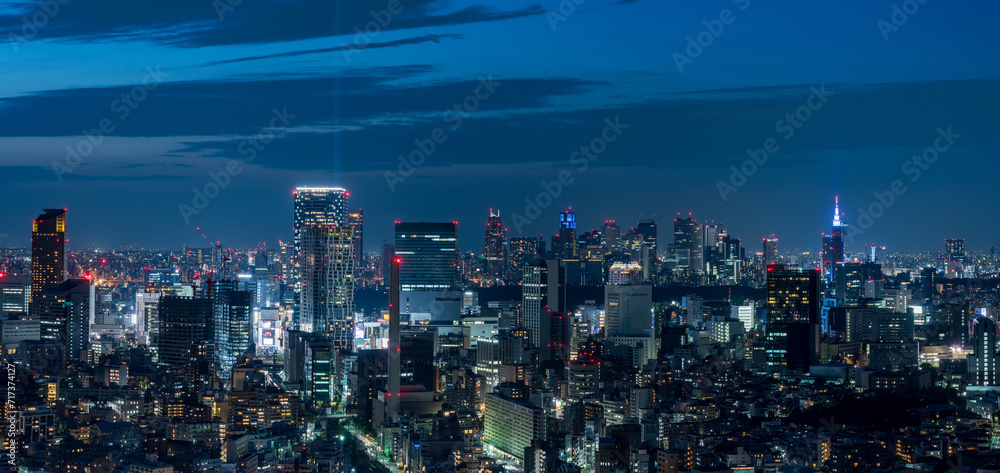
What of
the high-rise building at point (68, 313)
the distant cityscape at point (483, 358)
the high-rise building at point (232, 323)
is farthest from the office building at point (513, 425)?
the high-rise building at point (68, 313)

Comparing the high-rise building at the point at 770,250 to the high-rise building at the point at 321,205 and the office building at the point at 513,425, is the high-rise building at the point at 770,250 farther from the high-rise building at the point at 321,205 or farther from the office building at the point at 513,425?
the office building at the point at 513,425

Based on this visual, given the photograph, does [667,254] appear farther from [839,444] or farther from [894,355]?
[839,444]

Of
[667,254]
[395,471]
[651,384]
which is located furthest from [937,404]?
[667,254]

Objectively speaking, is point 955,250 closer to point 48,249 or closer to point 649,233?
point 649,233

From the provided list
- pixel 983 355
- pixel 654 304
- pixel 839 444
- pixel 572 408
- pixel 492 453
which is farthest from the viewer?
pixel 654 304

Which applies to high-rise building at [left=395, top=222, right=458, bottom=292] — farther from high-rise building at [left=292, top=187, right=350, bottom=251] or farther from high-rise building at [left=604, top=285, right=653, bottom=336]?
high-rise building at [left=604, top=285, right=653, bottom=336]

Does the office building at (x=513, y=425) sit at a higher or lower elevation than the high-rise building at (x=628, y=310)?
lower

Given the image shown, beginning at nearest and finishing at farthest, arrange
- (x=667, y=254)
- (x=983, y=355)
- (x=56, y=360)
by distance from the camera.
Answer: (x=983, y=355), (x=56, y=360), (x=667, y=254)
